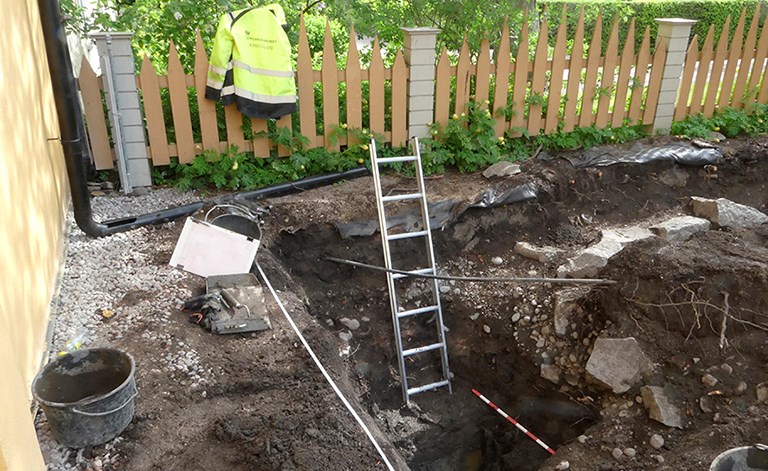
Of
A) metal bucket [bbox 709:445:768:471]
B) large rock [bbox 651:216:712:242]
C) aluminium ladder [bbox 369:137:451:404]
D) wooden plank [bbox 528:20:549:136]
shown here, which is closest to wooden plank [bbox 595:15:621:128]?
wooden plank [bbox 528:20:549:136]

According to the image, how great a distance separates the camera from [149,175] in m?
5.90

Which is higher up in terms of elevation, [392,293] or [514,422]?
[392,293]

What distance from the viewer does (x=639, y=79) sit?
7.05 m

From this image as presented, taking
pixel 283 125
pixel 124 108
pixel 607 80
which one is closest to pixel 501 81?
pixel 607 80

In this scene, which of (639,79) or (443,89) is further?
(639,79)

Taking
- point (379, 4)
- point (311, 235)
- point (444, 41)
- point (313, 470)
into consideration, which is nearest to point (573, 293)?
point (311, 235)

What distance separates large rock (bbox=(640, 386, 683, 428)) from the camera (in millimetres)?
3629

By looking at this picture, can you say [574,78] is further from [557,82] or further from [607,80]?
[607,80]

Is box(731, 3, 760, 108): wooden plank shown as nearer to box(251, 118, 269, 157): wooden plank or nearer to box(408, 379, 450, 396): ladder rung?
box(408, 379, 450, 396): ladder rung

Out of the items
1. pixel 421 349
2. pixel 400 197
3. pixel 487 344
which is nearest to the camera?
pixel 421 349

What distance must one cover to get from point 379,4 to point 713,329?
4.91 meters

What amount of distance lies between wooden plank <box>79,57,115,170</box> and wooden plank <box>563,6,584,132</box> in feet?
14.5

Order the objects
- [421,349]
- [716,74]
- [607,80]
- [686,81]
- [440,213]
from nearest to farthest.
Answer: [421,349]
[440,213]
[607,80]
[686,81]
[716,74]

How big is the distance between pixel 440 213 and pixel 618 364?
2147mm
